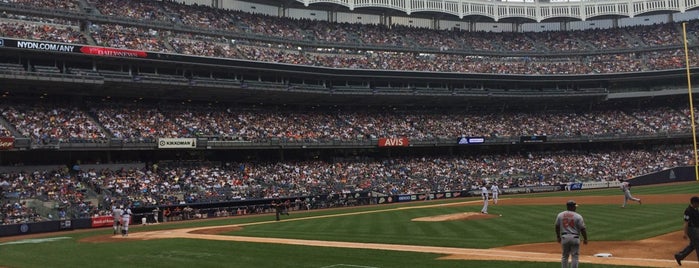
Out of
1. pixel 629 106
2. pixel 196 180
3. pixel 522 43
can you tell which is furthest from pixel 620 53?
pixel 196 180

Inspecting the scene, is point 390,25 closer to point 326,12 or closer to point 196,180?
point 326,12

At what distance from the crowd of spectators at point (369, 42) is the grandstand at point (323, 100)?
0.26 m

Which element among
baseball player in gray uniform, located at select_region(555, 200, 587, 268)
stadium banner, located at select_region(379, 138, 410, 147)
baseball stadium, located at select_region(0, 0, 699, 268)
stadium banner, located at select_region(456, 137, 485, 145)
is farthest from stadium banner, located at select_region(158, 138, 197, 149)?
baseball player in gray uniform, located at select_region(555, 200, 587, 268)

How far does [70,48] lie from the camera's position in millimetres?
41781

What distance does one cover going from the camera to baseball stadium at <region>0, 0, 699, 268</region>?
837 inches

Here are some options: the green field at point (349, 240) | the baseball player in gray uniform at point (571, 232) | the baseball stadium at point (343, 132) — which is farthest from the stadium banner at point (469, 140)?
the baseball player in gray uniform at point (571, 232)

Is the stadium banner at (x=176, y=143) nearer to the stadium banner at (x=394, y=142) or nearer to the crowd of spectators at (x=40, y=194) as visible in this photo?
the crowd of spectators at (x=40, y=194)

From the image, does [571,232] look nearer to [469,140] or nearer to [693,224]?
[693,224]

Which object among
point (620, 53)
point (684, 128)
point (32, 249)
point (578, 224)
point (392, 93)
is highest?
point (620, 53)

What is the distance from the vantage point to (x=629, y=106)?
69250mm

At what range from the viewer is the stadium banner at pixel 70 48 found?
1546 inches

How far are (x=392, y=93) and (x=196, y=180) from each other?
23518mm

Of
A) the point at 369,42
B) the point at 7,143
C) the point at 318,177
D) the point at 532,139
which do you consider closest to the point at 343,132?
the point at 318,177

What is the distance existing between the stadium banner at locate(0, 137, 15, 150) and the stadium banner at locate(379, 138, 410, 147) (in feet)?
107
